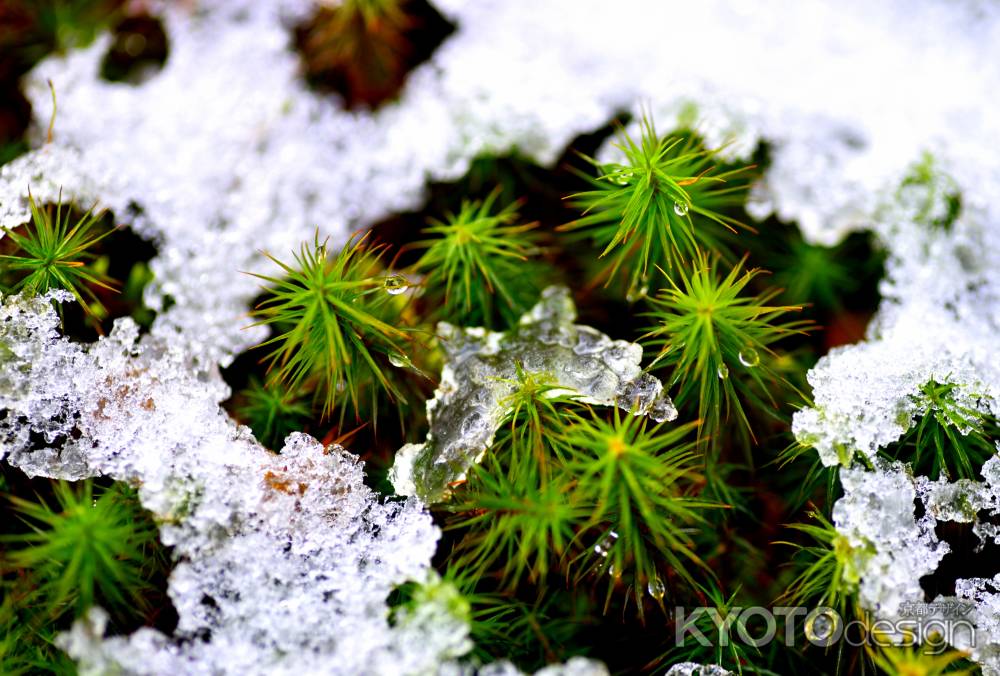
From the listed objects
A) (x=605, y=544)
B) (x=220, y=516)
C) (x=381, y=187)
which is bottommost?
(x=605, y=544)

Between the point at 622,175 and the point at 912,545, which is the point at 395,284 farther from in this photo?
the point at 912,545

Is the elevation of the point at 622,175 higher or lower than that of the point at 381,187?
lower

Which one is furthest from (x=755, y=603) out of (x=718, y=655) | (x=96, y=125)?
(x=96, y=125)

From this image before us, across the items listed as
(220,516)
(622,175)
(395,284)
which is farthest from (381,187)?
(220,516)

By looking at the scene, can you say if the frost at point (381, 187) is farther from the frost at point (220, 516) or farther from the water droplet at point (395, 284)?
the water droplet at point (395, 284)

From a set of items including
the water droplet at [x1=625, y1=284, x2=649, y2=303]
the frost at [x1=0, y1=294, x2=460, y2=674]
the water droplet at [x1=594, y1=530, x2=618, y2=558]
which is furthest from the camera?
the water droplet at [x1=625, y1=284, x2=649, y2=303]

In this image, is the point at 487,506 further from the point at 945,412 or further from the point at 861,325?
the point at 861,325

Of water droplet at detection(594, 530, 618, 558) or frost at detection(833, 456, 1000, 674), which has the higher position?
water droplet at detection(594, 530, 618, 558)

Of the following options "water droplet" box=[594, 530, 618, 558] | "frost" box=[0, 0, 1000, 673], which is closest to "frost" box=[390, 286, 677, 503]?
"frost" box=[0, 0, 1000, 673]

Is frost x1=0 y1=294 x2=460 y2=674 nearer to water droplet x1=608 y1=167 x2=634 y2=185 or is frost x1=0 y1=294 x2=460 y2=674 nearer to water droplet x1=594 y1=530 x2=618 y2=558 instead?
water droplet x1=594 y1=530 x2=618 y2=558
